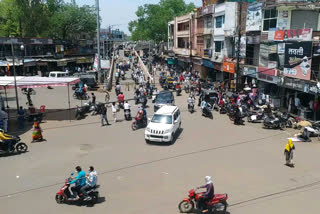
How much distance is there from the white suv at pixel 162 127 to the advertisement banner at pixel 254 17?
1426cm

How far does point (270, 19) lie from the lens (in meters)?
25.3

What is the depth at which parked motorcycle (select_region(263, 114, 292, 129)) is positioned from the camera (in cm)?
1958

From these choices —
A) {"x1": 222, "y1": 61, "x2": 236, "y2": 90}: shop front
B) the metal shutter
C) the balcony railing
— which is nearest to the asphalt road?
the metal shutter

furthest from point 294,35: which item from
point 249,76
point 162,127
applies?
point 162,127

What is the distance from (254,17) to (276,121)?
478 inches

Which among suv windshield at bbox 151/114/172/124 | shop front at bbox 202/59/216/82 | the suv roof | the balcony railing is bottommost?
suv windshield at bbox 151/114/172/124

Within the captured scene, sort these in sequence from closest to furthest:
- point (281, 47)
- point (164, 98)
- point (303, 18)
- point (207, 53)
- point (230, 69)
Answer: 1. point (281, 47)
2. point (303, 18)
3. point (164, 98)
4. point (230, 69)
5. point (207, 53)

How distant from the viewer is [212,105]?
2602 cm

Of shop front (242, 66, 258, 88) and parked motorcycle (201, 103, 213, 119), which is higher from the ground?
shop front (242, 66, 258, 88)

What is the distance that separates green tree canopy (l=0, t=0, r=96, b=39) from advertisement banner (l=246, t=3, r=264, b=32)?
3600cm

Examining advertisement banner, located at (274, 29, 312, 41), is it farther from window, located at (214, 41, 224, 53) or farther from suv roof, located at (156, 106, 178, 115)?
window, located at (214, 41, 224, 53)

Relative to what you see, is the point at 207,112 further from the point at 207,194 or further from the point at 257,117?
the point at 207,194

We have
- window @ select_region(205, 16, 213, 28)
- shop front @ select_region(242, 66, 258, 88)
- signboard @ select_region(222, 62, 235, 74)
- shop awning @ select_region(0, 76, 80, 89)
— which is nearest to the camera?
shop awning @ select_region(0, 76, 80, 89)

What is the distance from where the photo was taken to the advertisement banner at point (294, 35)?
19836 millimetres
